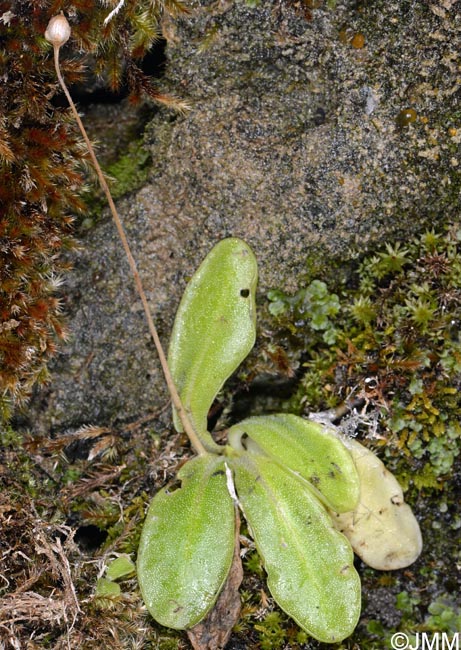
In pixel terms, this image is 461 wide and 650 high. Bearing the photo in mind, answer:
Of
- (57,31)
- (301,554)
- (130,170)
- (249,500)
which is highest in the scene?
(57,31)

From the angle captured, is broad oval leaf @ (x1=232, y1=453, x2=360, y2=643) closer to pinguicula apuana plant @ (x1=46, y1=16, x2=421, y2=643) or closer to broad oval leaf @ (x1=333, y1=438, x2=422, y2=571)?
pinguicula apuana plant @ (x1=46, y1=16, x2=421, y2=643)

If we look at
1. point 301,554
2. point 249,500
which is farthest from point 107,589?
point 301,554

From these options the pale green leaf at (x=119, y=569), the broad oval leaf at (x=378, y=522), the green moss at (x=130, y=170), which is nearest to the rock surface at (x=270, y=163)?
the green moss at (x=130, y=170)

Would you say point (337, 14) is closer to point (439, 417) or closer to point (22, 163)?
point (22, 163)

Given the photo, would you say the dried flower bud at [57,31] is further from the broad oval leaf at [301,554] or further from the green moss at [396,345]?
the broad oval leaf at [301,554]

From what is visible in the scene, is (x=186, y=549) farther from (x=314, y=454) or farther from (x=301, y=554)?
(x=314, y=454)

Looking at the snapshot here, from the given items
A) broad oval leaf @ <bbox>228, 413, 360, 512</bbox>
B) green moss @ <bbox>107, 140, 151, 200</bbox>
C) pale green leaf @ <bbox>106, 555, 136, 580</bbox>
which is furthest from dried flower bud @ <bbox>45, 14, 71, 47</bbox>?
pale green leaf @ <bbox>106, 555, 136, 580</bbox>
